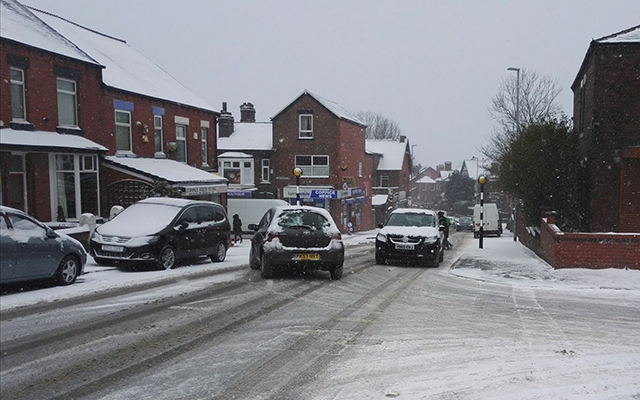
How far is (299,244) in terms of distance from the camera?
11.9m

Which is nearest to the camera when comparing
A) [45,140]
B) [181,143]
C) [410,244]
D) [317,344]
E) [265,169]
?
[317,344]

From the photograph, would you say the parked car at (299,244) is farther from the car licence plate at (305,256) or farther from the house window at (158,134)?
the house window at (158,134)

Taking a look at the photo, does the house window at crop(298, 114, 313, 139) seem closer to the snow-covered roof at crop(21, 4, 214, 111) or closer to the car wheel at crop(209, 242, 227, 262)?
the snow-covered roof at crop(21, 4, 214, 111)

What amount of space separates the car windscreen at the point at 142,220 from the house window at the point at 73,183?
5758 mm

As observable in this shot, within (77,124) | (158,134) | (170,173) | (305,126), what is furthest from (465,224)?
(77,124)

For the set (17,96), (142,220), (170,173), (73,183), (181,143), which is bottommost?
(142,220)

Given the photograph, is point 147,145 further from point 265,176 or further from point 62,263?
point 265,176

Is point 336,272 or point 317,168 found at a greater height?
point 317,168

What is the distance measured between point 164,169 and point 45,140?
19.8 feet

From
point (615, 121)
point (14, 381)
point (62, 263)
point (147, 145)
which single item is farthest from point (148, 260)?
point (615, 121)

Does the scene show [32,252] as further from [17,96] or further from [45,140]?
[17,96]

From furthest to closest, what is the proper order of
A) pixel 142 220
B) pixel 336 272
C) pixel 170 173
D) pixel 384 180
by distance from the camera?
pixel 384 180
pixel 170 173
pixel 142 220
pixel 336 272

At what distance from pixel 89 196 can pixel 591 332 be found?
16675mm

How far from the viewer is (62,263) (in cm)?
1022
